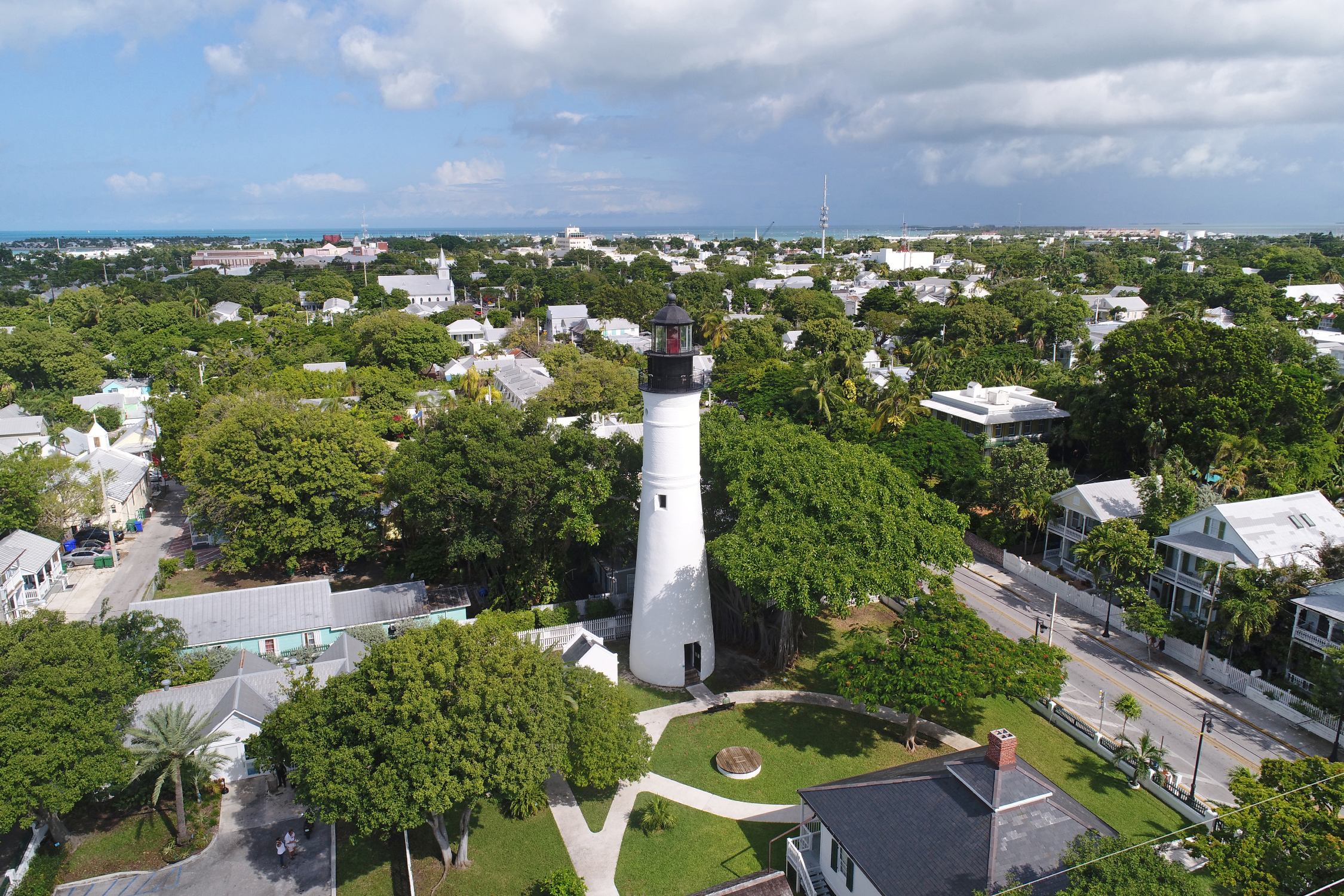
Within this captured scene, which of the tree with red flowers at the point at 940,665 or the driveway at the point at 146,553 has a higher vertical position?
the tree with red flowers at the point at 940,665

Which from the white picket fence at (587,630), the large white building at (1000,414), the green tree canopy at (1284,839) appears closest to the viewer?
the green tree canopy at (1284,839)

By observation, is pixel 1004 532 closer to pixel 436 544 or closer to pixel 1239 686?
pixel 1239 686

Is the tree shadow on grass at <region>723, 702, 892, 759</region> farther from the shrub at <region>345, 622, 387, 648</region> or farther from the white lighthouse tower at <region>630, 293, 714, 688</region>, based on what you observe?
the shrub at <region>345, 622, 387, 648</region>

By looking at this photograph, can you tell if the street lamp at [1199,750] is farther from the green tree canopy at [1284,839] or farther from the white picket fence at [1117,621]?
the green tree canopy at [1284,839]

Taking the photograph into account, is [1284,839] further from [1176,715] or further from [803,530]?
[803,530]

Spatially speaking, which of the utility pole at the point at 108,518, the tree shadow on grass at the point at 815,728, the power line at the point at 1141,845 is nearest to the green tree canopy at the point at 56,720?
the tree shadow on grass at the point at 815,728

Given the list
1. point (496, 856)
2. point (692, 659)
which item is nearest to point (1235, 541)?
point (692, 659)
